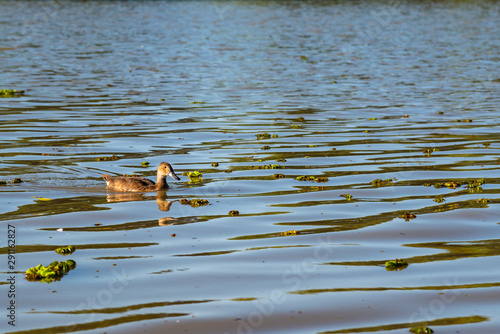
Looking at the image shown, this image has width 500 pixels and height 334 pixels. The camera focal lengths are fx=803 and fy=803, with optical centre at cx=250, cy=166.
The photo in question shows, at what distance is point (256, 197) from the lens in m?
16.5

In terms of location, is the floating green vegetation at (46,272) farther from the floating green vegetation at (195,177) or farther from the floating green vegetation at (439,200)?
the floating green vegetation at (439,200)

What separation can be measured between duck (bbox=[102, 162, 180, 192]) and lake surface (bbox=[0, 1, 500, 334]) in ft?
0.76

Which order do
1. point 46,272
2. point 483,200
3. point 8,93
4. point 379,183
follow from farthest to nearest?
1. point 8,93
2. point 379,183
3. point 483,200
4. point 46,272

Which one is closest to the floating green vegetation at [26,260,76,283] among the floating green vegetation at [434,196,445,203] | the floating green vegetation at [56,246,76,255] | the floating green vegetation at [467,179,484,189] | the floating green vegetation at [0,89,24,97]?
the floating green vegetation at [56,246,76,255]

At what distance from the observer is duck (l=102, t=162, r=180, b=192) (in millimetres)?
16984

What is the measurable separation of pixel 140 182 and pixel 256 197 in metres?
2.57

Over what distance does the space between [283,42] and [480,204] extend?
43691 millimetres

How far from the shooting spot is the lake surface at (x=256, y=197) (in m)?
10.2

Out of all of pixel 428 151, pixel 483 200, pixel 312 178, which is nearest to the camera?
pixel 483 200

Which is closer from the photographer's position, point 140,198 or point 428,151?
point 140,198

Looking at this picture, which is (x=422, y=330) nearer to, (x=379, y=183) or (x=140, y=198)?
(x=379, y=183)

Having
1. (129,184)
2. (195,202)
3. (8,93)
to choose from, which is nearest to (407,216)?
(195,202)

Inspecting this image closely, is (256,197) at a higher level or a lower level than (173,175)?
lower

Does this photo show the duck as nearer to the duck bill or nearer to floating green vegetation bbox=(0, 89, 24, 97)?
the duck bill
